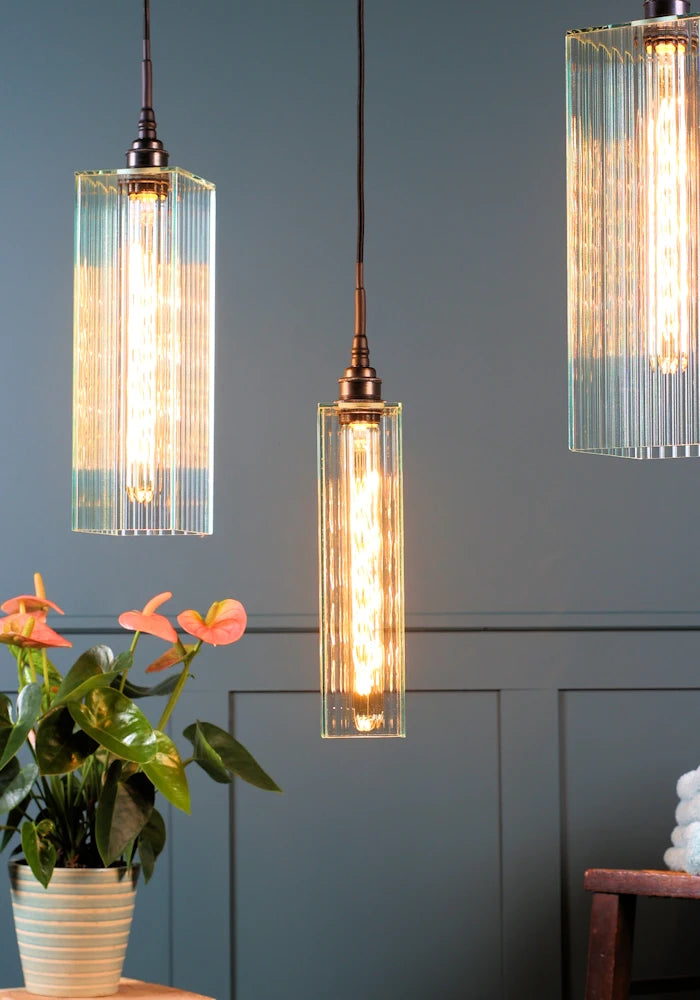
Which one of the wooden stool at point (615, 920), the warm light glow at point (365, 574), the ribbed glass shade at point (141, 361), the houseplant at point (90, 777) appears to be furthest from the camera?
the wooden stool at point (615, 920)

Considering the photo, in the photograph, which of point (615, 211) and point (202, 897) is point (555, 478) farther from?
point (615, 211)

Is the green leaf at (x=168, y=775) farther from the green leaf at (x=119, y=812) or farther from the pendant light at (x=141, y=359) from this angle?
the pendant light at (x=141, y=359)

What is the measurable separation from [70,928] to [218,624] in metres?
0.33

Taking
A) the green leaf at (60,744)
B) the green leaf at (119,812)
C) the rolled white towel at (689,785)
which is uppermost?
the green leaf at (60,744)

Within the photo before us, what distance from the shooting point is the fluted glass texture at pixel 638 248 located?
0.76m

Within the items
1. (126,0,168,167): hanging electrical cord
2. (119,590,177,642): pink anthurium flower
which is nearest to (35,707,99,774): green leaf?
(119,590,177,642): pink anthurium flower

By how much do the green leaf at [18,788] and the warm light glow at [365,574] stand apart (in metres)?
0.34

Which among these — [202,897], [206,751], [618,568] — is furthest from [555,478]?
[206,751]

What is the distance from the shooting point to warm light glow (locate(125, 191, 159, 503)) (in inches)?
37.3

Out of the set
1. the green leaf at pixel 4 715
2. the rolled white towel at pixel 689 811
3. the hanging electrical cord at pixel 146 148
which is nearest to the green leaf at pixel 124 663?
the green leaf at pixel 4 715

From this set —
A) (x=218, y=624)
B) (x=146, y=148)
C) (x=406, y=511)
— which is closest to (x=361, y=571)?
(x=218, y=624)

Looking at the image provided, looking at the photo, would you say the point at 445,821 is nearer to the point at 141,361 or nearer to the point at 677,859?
the point at 677,859

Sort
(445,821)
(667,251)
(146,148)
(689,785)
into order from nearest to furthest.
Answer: (667,251) → (146,148) → (689,785) → (445,821)

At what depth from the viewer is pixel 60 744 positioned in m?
1.17
